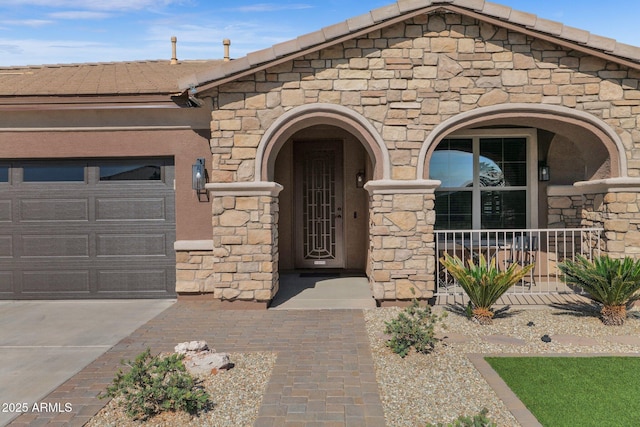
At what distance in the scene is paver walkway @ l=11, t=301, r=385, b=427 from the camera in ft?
11.7

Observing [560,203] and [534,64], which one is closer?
[534,64]

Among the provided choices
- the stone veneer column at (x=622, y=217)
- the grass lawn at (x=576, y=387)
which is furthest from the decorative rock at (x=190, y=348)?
the stone veneer column at (x=622, y=217)

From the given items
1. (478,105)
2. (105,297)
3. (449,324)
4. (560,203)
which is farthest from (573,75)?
(105,297)

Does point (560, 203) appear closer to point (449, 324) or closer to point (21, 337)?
point (449, 324)

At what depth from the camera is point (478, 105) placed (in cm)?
668

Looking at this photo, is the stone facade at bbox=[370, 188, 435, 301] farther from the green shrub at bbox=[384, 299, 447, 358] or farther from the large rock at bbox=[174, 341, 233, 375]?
the large rock at bbox=[174, 341, 233, 375]

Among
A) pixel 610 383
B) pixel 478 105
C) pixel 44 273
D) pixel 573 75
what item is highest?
pixel 573 75

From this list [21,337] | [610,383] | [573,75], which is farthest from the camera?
[573,75]

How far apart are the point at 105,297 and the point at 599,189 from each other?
30.3ft

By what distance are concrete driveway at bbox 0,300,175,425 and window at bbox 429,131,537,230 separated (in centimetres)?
620

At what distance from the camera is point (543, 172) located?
28.6 ft

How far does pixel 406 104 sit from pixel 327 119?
1.33 m

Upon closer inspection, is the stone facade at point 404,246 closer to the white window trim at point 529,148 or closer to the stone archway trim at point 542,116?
the stone archway trim at point 542,116

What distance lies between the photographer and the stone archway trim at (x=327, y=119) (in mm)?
6707
